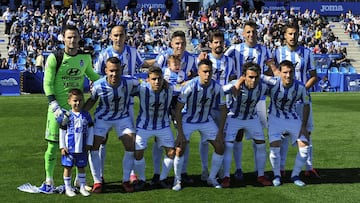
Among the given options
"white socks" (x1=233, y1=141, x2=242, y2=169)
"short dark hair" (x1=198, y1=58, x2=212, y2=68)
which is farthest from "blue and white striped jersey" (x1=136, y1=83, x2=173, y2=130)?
"white socks" (x1=233, y1=141, x2=242, y2=169)

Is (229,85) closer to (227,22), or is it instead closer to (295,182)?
(295,182)

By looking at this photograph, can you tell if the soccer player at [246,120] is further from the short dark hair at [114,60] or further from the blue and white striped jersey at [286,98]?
the short dark hair at [114,60]

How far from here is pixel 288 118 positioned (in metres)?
8.20

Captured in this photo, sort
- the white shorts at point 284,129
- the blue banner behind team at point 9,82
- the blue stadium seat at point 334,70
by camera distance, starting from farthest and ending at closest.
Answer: the blue stadium seat at point 334,70 < the blue banner behind team at point 9,82 < the white shorts at point 284,129

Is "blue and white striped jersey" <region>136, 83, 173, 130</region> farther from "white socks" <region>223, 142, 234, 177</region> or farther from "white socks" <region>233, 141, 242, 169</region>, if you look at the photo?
"white socks" <region>233, 141, 242, 169</region>

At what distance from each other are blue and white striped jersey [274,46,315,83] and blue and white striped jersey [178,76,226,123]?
1.32m

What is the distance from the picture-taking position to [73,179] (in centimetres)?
841

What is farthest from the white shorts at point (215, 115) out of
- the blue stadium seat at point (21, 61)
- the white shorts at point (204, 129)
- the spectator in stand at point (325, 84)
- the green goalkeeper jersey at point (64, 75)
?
the blue stadium seat at point (21, 61)

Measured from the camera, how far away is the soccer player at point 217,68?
324 inches

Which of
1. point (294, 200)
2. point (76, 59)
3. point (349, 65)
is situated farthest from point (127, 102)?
point (349, 65)

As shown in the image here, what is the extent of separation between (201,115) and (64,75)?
202 centimetres

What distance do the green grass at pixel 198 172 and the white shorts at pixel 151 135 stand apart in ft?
2.11

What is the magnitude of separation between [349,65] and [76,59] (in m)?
28.9

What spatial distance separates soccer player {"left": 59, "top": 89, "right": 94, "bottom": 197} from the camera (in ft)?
23.8
